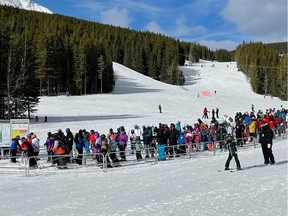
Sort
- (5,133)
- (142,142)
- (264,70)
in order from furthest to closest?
(264,70), (142,142), (5,133)

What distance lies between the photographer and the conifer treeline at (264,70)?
97625 millimetres

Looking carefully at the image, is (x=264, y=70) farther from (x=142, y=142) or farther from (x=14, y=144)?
(x=14, y=144)

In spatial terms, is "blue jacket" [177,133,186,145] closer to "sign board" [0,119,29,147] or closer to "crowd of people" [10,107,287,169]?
"crowd of people" [10,107,287,169]

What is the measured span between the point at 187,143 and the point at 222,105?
45049 millimetres

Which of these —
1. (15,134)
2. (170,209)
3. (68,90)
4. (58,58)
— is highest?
Result: (58,58)

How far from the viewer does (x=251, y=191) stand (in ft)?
34.9

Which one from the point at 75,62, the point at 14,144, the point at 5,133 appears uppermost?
the point at 75,62

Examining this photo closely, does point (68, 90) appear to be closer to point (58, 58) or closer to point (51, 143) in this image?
point (58, 58)

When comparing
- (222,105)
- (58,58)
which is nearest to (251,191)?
(222,105)

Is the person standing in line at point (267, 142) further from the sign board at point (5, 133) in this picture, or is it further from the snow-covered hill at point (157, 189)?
the sign board at point (5, 133)

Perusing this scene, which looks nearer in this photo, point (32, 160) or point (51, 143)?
point (32, 160)

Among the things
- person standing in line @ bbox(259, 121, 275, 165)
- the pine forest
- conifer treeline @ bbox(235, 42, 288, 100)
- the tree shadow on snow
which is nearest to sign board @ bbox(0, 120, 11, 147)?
the pine forest

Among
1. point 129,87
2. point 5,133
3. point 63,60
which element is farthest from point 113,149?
point 129,87

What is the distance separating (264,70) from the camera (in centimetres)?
11562
